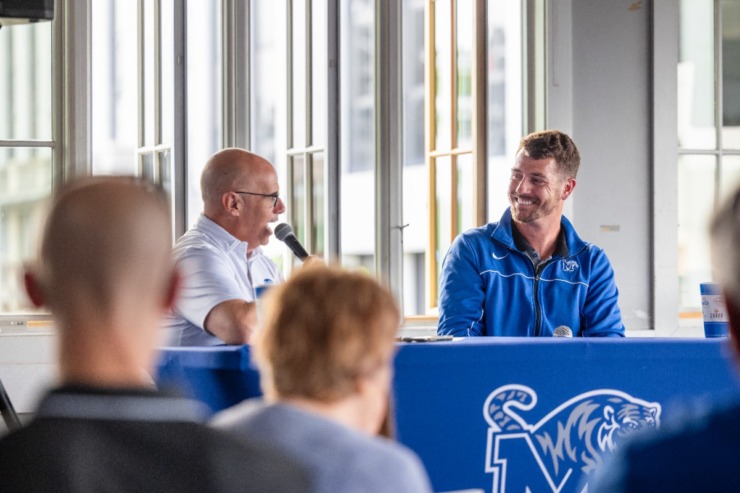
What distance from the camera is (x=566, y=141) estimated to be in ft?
12.6

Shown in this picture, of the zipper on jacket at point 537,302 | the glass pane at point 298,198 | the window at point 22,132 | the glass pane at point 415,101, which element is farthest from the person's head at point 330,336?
the glass pane at point 415,101

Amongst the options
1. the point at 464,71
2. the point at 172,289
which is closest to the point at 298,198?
the point at 464,71

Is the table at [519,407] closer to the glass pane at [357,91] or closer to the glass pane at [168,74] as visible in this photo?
the glass pane at [357,91]

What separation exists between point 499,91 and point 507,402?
2940mm

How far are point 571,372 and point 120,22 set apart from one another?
155 inches

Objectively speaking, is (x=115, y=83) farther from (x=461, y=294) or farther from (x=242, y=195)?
(x=461, y=294)

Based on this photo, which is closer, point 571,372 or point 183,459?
point 183,459

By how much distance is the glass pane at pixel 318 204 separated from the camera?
5.05m

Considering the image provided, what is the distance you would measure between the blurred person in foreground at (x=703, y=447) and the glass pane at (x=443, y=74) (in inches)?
188

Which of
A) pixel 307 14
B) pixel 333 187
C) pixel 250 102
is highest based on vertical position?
pixel 307 14

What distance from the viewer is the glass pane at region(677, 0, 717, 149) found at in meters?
5.16

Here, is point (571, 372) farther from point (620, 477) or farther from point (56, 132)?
point (56, 132)

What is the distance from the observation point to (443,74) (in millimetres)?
6523

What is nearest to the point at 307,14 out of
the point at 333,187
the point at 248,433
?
the point at 333,187
